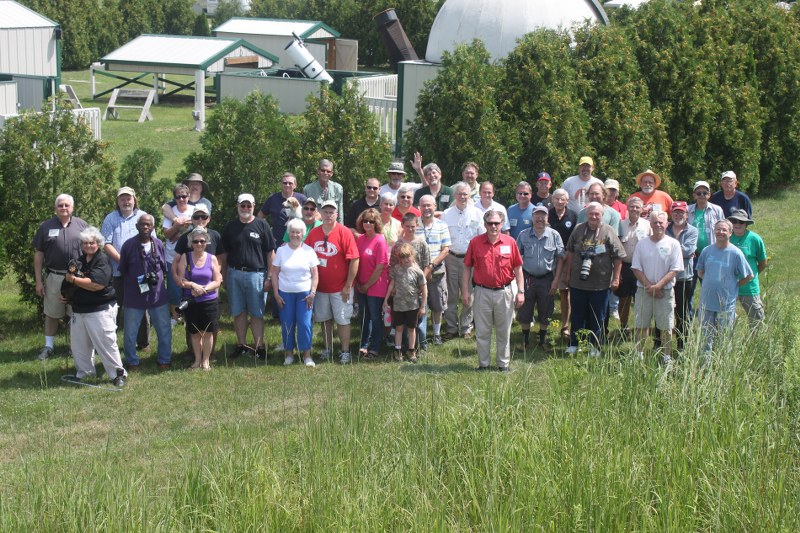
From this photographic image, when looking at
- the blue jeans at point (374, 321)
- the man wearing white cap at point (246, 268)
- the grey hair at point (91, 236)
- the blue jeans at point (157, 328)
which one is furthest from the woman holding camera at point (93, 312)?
the blue jeans at point (374, 321)

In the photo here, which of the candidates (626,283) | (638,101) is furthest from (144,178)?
(638,101)

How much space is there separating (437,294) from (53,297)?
4.23 m

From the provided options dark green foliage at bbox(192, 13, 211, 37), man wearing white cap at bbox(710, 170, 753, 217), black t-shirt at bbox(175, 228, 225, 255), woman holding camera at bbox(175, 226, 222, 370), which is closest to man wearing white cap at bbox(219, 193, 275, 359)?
black t-shirt at bbox(175, 228, 225, 255)

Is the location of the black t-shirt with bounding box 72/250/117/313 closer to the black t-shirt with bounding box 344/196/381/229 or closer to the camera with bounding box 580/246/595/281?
the black t-shirt with bounding box 344/196/381/229

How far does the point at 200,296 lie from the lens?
10.9 metres

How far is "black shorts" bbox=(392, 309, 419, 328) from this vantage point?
37.0 ft

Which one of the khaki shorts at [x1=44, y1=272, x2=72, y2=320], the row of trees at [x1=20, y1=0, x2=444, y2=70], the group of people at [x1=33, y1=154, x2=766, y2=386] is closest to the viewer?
the group of people at [x1=33, y1=154, x2=766, y2=386]

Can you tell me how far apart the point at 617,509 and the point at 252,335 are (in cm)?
649

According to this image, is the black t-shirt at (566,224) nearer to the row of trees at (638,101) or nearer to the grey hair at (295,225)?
the row of trees at (638,101)

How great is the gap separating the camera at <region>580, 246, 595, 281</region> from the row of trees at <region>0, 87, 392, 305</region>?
12.5ft

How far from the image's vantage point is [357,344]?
12.0 m

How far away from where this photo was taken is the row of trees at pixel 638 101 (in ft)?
49.2

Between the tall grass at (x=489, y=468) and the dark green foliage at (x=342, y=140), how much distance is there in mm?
6128

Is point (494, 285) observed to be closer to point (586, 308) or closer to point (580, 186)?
point (586, 308)
